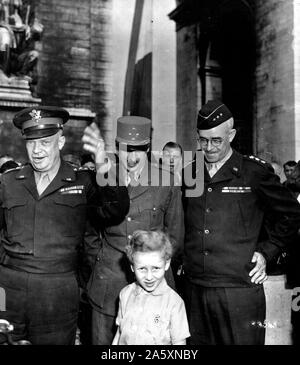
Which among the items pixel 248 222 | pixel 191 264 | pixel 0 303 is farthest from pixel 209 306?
pixel 0 303

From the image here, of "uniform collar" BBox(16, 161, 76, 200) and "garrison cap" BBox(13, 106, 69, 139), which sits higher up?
"garrison cap" BBox(13, 106, 69, 139)

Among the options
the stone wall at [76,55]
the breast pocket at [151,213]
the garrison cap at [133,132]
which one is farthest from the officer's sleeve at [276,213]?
the stone wall at [76,55]

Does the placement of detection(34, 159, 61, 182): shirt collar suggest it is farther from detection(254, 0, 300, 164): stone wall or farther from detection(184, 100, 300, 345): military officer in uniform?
detection(254, 0, 300, 164): stone wall

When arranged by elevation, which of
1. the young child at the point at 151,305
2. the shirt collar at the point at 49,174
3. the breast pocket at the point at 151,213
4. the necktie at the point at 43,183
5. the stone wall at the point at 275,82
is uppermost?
the stone wall at the point at 275,82

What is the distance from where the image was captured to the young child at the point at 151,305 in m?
2.63

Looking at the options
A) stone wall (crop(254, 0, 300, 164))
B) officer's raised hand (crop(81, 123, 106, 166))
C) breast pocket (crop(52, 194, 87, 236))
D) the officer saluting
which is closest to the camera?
officer's raised hand (crop(81, 123, 106, 166))

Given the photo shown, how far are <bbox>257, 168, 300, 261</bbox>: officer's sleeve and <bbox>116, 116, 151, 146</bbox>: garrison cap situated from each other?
816mm

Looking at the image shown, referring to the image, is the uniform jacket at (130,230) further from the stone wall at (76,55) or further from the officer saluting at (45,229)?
the stone wall at (76,55)

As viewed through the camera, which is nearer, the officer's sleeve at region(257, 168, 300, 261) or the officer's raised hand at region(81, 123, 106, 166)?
the officer's raised hand at region(81, 123, 106, 166)

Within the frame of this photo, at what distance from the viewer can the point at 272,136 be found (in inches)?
370

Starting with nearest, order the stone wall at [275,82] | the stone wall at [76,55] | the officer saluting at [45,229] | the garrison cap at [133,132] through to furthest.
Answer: the officer saluting at [45,229] < the garrison cap at [133,132] < the stone wall at [275,82] < the stone wall at [76,55]

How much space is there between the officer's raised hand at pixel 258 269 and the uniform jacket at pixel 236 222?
3 cm

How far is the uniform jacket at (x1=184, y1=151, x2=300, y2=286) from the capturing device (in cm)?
294

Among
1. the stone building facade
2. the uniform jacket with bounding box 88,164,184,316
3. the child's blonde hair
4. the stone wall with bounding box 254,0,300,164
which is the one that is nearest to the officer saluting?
the uniform jacket with bounding box 88,164,184,316
